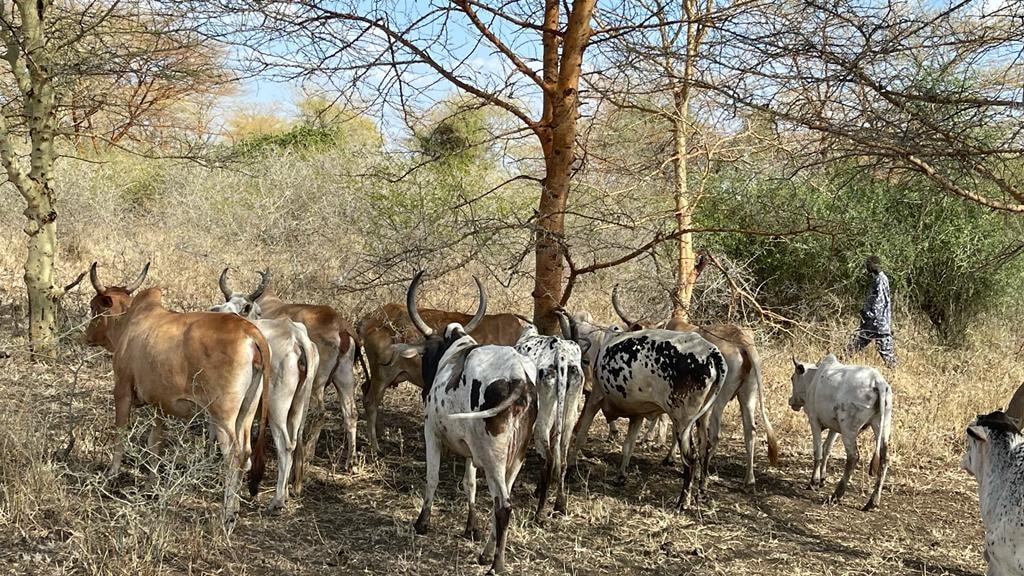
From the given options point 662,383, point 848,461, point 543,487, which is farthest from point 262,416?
point 848,461

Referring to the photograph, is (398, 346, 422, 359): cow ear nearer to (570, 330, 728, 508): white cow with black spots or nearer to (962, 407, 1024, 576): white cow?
(570, 330, 728, 508): white cow with black spots

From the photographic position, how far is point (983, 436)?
466cm

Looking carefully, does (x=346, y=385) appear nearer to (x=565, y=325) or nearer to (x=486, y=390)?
(x=565, y=325)

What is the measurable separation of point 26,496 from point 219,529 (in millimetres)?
1080

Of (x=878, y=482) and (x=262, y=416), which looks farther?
(x=878, y=482)

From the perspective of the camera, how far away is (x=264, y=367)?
5.85 meters

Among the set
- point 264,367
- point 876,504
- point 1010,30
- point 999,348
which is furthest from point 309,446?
point 999,348

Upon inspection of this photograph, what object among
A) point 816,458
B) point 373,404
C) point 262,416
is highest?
point 262,416

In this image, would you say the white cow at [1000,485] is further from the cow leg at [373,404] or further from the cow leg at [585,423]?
the cow leg at [373,404]

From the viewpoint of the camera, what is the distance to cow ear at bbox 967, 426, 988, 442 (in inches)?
183

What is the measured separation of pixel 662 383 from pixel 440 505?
1851 millimetres

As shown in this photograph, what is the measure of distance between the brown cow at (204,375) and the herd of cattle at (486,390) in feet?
0.03

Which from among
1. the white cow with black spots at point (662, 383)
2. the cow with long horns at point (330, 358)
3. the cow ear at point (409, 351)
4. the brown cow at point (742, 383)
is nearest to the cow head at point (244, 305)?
the cow with long horns at point (330, 358)

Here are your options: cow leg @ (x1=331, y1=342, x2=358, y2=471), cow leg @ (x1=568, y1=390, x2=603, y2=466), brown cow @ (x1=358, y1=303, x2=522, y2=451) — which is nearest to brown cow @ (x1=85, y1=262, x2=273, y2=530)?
cow leg @ (x1=331, y1=342, x2=358, y2=471)
